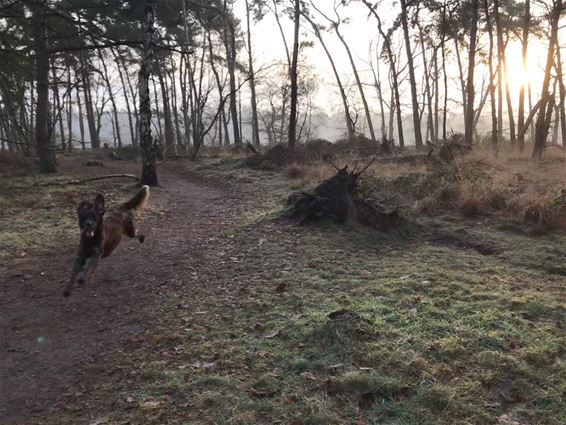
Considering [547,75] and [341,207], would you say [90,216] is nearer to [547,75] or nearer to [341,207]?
[341,207]

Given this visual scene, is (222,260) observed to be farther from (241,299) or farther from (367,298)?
(367,298)

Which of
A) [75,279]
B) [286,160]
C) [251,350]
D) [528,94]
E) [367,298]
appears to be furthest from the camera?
[528,94]

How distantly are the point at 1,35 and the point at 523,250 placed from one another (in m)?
10.2

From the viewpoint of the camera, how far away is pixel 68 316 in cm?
507

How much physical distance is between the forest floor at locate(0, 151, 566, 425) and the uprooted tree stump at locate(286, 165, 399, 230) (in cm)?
33

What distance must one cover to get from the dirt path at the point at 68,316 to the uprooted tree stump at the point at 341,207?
1851 millimetres

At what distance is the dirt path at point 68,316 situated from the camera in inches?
149

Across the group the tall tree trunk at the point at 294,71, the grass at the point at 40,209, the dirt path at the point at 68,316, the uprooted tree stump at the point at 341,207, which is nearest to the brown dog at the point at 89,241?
the dirt path at the point at 68,316

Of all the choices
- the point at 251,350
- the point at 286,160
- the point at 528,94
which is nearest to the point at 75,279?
the point at 251,350

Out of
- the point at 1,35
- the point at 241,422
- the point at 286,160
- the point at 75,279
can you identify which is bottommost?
the point at 241,422

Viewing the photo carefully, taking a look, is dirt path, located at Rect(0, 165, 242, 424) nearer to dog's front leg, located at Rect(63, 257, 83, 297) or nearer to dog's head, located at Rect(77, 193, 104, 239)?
dog's front leg, located at Rect(63, 257, 83, 297)

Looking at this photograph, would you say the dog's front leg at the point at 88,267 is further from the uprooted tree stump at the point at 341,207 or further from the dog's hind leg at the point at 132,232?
the uprooted tree stump at the point at 341,207

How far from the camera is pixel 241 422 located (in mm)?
3189

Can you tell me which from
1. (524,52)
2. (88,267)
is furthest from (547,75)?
(88,267)
